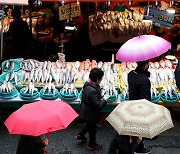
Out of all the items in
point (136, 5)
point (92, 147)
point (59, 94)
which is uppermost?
point (136, 5)

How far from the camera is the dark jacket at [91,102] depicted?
7238 millimetres

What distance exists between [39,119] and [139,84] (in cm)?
236

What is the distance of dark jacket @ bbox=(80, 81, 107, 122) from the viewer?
7.24 metres

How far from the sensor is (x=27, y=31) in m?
11.8

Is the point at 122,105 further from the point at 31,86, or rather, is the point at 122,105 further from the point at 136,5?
the point at 136,5

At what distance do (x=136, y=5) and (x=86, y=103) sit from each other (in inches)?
218

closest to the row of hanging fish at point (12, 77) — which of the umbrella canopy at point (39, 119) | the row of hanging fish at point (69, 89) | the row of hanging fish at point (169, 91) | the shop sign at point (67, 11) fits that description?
the row of hanging fish at point (69, 89)

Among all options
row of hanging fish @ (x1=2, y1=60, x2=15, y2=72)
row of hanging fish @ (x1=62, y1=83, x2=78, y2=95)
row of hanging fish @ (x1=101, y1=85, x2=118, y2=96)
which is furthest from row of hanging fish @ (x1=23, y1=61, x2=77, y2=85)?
row of hanging fish @ (x1=101, y1=85, x2=118, y2=96)

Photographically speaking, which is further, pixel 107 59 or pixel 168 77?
pixel 107 59

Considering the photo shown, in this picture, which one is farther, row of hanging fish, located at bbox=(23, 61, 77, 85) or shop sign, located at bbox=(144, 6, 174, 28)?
shop sign, located at bbox=(144, 6, 174, 28)

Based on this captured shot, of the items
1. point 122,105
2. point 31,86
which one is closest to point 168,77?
point 31,86

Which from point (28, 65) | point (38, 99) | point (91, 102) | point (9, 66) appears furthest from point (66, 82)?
point (91, 102)

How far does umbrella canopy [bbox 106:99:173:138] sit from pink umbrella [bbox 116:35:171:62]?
1699 mm

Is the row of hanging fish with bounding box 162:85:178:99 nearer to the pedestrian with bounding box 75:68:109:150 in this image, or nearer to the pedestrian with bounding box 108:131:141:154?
the pedestrian with bounding box 75:68:109:150
